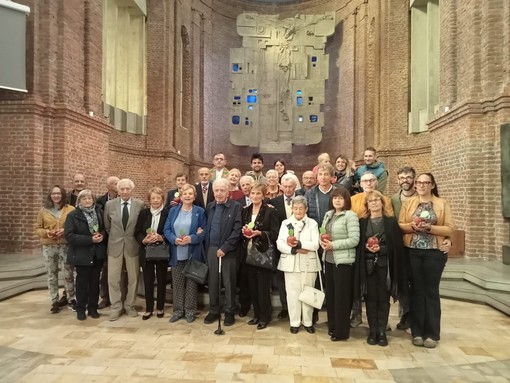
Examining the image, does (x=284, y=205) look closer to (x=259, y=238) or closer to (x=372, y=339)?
(x=259, y=238)

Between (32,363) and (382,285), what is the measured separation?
3453 mm

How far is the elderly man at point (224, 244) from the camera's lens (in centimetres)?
487

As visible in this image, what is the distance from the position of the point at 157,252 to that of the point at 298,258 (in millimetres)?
1754

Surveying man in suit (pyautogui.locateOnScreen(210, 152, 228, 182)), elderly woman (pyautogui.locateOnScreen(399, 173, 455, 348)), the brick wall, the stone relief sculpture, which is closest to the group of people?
elderly woman (pyautogui.locateOnScreen(399, 173, 455, 348))

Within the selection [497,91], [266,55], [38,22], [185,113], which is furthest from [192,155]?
[497,91]

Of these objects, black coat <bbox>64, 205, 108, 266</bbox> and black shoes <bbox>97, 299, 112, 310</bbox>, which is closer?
black coat <bbox>64, 205, 108, 266</bbox>

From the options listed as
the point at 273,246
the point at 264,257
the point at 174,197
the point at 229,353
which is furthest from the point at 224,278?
the point at 174,197

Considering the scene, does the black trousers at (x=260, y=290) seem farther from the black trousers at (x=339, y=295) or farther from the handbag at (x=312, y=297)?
the black trousers at (x=339, y=295)

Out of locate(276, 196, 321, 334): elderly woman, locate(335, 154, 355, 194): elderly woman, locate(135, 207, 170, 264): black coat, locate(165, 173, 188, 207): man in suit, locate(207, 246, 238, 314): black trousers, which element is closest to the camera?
locate(276, 196, 321, 334): elderly woman

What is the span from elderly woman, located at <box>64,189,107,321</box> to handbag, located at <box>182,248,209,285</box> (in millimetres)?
1138

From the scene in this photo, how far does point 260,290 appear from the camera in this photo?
190 inches

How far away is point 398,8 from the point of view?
14.3 metres

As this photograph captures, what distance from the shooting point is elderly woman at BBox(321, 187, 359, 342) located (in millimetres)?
4203

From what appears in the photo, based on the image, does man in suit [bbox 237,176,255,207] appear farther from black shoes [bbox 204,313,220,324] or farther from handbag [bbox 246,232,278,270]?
black shoes [bbox 204,313,220,324]
